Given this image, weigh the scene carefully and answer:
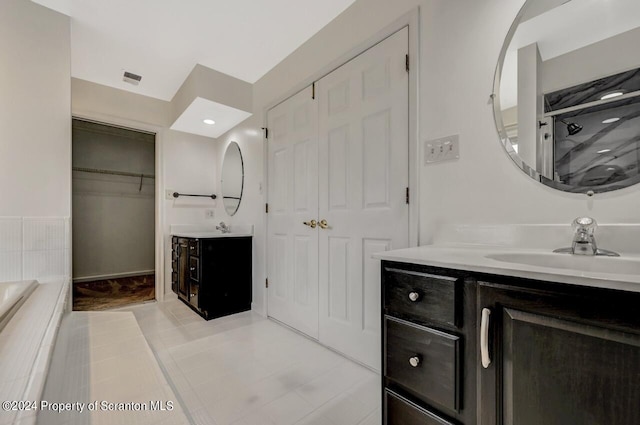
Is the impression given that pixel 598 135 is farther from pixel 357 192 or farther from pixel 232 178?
pixel 232 178

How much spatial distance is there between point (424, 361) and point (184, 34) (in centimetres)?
274

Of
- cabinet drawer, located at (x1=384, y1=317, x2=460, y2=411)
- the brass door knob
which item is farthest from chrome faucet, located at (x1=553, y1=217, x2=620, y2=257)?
the brass door knob

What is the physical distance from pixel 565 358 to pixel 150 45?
10.4 ft

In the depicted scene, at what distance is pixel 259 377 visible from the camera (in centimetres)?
160

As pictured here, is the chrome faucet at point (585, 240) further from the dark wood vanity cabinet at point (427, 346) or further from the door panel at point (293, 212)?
the door panel at point (293, 212)

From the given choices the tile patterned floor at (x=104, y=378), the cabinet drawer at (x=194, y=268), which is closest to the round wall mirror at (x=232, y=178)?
the cabinet drawer at (x=194, y=268)

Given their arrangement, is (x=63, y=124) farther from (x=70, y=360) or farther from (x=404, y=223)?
(x=404, y=223)

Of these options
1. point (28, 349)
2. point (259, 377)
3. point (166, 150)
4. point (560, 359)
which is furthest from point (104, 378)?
point (166, 150)

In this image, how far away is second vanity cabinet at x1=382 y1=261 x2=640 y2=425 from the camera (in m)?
0.56

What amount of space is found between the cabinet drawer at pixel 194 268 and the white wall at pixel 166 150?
739mm

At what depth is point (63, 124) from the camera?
6.46ft

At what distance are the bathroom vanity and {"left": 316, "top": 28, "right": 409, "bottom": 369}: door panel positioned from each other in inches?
25.6

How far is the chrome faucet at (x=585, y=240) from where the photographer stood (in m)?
0.86

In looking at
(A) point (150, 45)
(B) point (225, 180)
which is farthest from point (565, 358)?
(B) point (225, 180)
